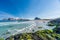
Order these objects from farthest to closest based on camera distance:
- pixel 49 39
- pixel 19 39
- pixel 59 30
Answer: pixel 59 30, pixel 49 39, pixel 19 39

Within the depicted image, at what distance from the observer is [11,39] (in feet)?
42.5

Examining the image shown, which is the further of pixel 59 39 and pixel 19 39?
pixel 59 39

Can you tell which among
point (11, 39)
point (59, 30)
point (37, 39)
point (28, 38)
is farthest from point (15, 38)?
point (59, 30)

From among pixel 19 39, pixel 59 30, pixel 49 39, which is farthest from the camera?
pixel 59 30

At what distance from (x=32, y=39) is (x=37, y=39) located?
2.06 ft

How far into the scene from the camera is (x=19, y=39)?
41.5 feet

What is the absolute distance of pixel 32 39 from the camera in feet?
42.2

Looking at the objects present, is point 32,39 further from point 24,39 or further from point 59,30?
point 59,30

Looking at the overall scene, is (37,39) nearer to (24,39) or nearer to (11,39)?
(24,39)

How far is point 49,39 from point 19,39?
10.9 ft

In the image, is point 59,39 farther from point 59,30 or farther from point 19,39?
point 59,30

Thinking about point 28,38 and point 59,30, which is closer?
point 28,38

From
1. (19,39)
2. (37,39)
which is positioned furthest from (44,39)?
(19,39)

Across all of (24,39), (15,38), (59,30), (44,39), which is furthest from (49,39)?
(59,30)
